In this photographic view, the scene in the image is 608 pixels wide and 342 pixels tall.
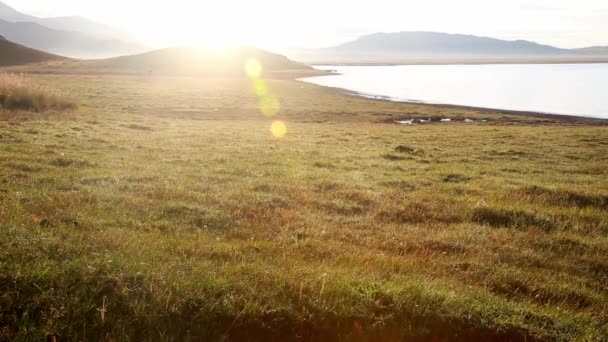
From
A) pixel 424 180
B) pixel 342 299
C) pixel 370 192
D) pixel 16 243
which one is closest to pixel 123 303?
pixel 16 243

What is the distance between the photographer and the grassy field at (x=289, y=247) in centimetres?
664

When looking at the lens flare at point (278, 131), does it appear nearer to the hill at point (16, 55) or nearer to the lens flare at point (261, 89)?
the lens flare at point (261, 89)

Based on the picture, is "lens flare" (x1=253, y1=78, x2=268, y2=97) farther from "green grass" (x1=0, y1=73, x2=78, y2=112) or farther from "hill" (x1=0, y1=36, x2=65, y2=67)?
"hill" (x1=0, y1=36, x2=65, y2=67)

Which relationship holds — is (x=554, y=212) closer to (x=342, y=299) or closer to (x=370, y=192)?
(x=370, y=192)

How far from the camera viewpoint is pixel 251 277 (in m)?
7.71

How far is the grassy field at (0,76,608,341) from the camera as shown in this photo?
664 centimetres

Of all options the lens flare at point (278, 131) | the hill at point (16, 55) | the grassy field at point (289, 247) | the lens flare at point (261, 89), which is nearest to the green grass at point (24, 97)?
the grassy field at point (289, 247)

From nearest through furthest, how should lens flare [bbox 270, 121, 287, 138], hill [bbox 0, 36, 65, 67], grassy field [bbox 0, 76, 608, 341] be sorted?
grassy field [bbox 0, 76, 608, 341], lens flare [bbox 270, 121, 287, 138], hill [bbox 0, 36, 65, 67]

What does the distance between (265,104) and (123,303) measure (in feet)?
217

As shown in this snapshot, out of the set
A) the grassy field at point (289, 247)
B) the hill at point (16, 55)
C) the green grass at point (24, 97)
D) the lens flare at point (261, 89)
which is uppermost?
the hill at point (16, 55)

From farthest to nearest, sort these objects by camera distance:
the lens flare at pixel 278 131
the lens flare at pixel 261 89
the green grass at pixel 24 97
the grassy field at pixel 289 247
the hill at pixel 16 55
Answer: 1. the hill at pixel 16 55
2. the lens flare at pixel 261 89
3. the lens flare at pixel 278 131
4. the green grass at pixel 24 97
5. the grassy field at pixel 289 247

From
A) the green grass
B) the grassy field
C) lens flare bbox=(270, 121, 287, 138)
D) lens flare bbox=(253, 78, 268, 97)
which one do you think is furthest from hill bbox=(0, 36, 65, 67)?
the grassy field

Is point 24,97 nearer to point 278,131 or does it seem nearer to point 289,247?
point 278,131

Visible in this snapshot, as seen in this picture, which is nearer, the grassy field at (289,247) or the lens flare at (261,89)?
the grassy field at (289,247)
